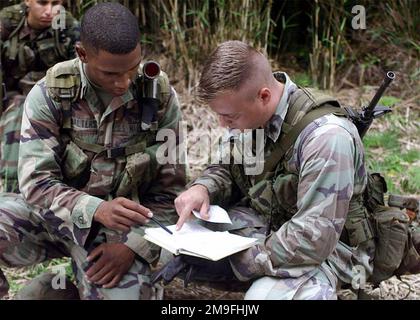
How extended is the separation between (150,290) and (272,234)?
0.64 metres

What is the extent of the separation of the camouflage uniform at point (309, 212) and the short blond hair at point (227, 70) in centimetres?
21

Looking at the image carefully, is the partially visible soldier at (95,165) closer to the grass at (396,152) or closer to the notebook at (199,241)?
the notebook at (199,241)

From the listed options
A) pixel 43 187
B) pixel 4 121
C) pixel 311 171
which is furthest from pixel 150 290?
pixel 4 121

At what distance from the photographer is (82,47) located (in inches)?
123

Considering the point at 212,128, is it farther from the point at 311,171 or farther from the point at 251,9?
the point at 311,171

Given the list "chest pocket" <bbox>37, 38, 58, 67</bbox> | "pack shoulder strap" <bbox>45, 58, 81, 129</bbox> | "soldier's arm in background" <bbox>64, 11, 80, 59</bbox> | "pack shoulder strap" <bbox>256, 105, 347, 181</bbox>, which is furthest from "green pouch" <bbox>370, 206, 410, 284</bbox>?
"chest pocket" <bbox>37, 38, 58, 67</bbox>

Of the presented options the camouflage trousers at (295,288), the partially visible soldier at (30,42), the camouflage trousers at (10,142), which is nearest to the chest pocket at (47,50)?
the partially visible soldier at (30,42)

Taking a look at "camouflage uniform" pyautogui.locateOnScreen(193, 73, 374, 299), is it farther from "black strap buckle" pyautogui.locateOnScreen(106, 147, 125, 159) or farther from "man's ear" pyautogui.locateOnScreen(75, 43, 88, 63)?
"man's ear" pyautogui.locateOnScreen(75, 43, 88, 63)

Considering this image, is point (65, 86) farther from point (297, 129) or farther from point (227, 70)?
point (297, 129)

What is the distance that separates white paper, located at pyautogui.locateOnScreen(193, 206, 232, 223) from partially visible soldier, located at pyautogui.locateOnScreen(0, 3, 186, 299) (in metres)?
0.25

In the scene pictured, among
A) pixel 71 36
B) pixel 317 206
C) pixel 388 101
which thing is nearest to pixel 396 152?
pixel 388 101

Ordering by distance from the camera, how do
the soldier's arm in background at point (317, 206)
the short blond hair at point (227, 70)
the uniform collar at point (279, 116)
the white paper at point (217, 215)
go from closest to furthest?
the soldier's arm in background at point (317, 206)
the short blond hair at point (227, 70)
the uniform collar at point (279, 116)
the white paper at point (217, 215)

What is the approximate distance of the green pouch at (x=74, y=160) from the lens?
3.25m

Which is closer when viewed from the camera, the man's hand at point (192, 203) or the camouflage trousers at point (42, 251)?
the man's hand at point (192, 203)
